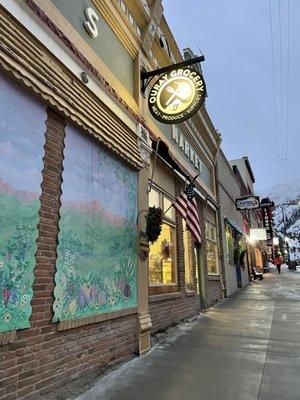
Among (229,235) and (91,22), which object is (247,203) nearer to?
(229,235)

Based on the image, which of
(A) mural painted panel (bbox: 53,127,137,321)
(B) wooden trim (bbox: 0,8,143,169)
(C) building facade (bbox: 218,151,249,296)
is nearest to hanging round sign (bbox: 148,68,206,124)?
(B) wooden trim (bbox: 0,8,143,169)

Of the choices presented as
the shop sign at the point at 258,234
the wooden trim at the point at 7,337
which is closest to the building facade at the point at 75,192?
the wooden trim at the point at 7,337

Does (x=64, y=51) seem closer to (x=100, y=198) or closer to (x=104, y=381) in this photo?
(x=100, y=198)

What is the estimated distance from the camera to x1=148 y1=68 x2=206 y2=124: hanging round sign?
748cm

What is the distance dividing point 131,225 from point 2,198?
3.29 m

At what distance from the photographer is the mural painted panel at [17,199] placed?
146 inches

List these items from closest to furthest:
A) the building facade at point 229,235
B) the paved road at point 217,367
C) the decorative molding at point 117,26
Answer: the paved road at point 217,367
the decorative molding at point 117,26
the building facade at point 229,235

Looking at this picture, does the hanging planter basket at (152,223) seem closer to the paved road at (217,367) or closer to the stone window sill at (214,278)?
the paved road at (217,367)

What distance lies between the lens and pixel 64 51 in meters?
5.21

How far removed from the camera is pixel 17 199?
3.95 metres

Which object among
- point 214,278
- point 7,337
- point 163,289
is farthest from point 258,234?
point 7,337

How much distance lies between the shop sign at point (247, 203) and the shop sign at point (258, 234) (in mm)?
8616

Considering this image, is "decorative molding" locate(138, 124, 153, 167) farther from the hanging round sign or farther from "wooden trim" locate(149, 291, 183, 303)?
"wooden trim" locate(149, 291, 183, 303)

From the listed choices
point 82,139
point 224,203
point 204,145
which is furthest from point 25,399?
point 224,203
